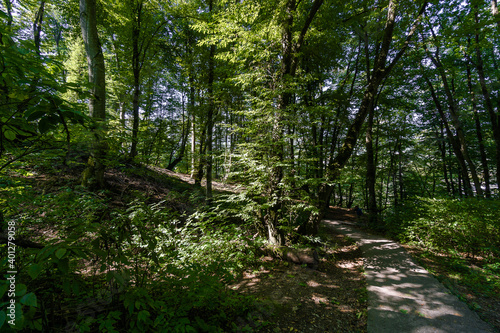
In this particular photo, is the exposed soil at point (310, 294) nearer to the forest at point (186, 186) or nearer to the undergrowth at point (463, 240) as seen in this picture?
the forest at point (186, 186)

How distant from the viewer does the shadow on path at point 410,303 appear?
111 inches

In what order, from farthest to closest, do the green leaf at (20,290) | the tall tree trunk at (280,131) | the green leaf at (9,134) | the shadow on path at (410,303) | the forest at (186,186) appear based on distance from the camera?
1. the tall tree trunk at (280,131)
2. the shadow on path at (410,303)
3. the forest at (186,186)
4. the green leaf at (9,134)
5. the green leaf at (20,290)

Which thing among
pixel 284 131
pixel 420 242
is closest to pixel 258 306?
pixel 284 131

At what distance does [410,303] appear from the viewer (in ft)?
11.0

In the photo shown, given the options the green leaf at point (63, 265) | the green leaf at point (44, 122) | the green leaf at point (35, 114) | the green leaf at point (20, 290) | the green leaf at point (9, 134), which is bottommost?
the green leaf at point (20, 290)

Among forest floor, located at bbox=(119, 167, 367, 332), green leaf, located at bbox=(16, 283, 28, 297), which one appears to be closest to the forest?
green leaf, located at bbox=(16, 283, 28, 297)

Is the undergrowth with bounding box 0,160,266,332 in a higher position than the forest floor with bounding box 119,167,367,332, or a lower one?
higher

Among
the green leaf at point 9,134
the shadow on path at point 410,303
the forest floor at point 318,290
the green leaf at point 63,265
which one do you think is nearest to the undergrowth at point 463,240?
the forest floor at point 318,290

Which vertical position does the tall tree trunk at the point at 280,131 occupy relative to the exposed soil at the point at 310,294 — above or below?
above

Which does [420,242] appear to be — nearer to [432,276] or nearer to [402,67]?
[432,276]

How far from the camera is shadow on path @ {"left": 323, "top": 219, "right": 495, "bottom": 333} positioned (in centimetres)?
283

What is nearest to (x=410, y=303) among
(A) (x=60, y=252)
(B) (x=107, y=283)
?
(B) (x=107, y=283)

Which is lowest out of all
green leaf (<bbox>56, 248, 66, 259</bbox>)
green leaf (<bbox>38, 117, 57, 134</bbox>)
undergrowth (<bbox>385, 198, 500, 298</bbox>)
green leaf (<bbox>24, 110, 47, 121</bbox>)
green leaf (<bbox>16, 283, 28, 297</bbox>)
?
undergrowth (<bbox>385, 198, 500, 298</bbox>)

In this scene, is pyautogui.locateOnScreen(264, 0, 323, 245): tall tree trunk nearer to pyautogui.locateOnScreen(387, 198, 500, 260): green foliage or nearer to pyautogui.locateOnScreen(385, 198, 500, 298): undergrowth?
pyautogui.locateOnScreen(385, 198, 500, 298): undergrowth
